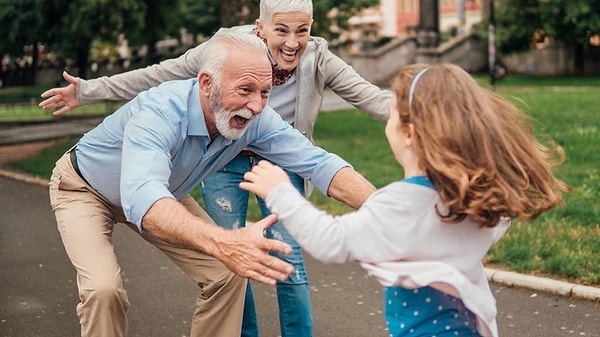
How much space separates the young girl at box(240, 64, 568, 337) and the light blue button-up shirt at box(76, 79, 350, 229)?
0.78m

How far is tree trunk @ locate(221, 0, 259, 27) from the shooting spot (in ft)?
56.2

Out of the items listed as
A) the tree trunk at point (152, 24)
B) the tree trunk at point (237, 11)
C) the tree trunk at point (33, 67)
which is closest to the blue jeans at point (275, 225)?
the tree trunk at point (237, 11)

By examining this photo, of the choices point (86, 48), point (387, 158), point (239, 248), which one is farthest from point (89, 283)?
point (86, 48)

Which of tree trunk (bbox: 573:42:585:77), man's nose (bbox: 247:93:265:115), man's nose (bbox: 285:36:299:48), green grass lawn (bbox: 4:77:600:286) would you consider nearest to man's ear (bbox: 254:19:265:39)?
man's nose (bbox: 285:36:299:48)

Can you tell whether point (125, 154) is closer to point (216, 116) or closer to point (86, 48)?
point (216, 116)

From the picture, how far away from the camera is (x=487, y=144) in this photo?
2.87 meters

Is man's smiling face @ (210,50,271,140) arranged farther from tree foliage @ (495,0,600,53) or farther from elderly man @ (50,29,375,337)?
tree foliage @ (495,0,600,53)

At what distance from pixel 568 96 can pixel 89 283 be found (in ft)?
69.6

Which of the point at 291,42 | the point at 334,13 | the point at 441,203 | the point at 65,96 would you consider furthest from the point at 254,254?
the point at 334,13

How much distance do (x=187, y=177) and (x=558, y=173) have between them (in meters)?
7.28

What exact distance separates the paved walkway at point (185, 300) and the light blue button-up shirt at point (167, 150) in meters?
2.05

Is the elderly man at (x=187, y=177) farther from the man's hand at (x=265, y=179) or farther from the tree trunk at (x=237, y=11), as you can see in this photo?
the tree trunk at (x=237, y=11)

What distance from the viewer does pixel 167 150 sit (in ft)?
12.6

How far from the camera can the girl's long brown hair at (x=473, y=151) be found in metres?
2.84
